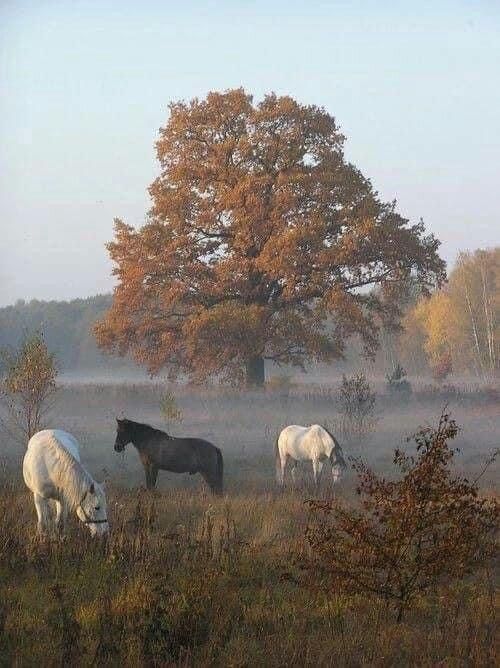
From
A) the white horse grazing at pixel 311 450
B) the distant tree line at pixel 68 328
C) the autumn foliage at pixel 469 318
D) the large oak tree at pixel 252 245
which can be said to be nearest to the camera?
the white horse grazing at pixel 311 450

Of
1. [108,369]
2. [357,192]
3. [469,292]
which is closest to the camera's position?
[357,192]

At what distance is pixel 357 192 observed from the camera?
1288 inches

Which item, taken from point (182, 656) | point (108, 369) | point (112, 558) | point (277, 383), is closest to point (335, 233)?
point (277, 383)

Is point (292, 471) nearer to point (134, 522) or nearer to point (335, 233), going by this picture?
point (134, 522)

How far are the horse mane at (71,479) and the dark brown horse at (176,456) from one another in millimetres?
4801

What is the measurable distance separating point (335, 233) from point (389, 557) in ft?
84.4

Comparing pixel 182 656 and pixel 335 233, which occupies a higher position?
Result: pixel 335 233

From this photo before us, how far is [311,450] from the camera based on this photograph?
60.4 ft

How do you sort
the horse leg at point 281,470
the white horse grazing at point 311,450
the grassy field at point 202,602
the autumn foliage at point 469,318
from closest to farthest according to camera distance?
the grassy field at point 202,602
the white horse grazing at point 311,450
the horse leg at point 281,470
the autumn foliage at point 469,318

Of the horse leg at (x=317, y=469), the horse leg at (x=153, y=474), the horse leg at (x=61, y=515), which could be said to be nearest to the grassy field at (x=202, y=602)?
the horse leg at (x=61, y=515)

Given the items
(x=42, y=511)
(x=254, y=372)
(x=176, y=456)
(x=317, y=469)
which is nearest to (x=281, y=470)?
(x=317, y=469)

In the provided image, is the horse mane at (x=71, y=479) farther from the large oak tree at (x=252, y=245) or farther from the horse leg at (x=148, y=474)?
the large oak tree at (x=252, y=245)

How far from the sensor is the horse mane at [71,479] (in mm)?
11219

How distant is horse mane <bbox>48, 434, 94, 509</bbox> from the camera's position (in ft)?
36.8
